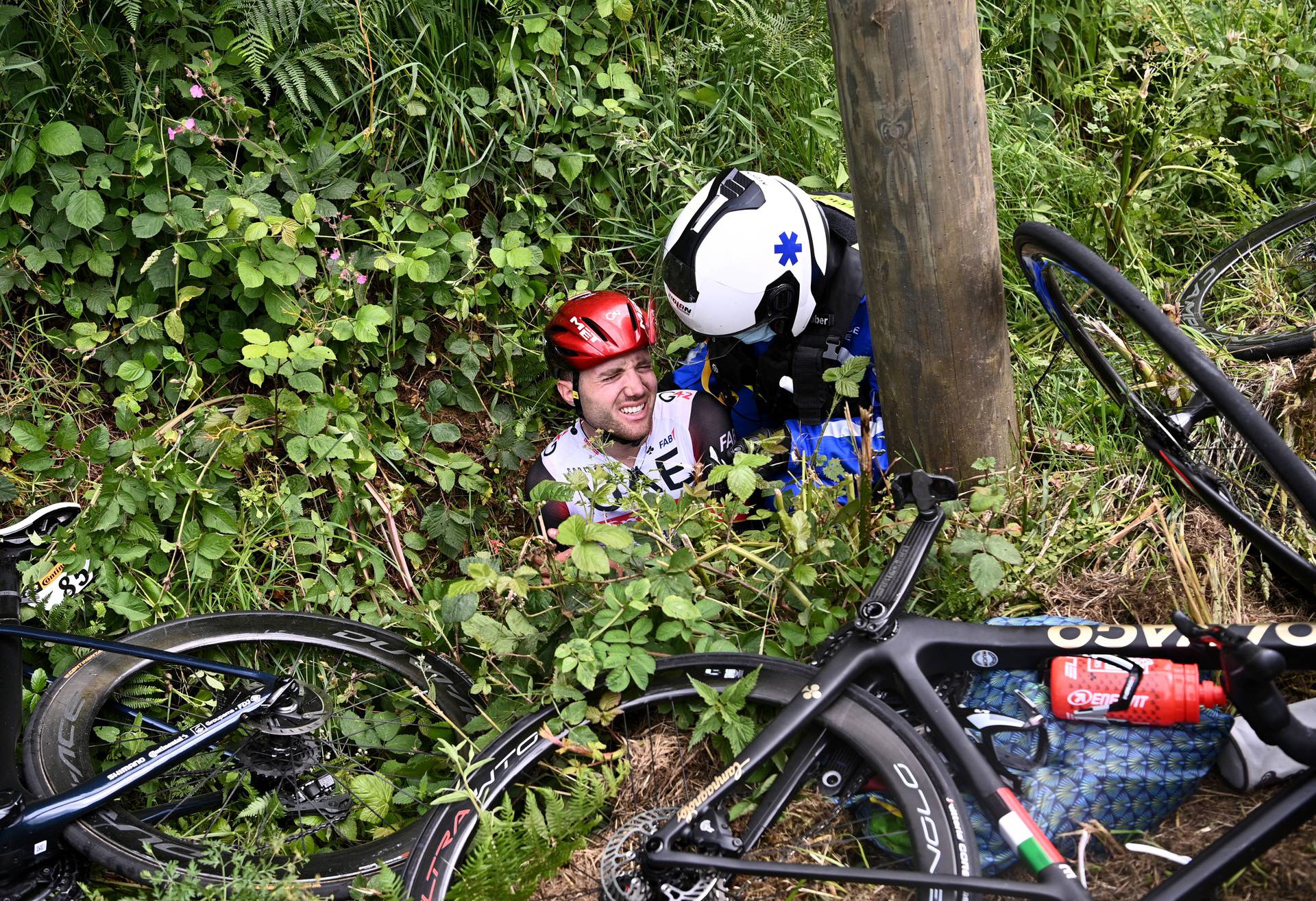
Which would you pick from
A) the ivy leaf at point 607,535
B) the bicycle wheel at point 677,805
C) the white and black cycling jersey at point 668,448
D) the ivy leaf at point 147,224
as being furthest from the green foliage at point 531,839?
the ivy leaf at point 147,224

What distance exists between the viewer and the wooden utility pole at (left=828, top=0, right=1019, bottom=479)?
7.95ft

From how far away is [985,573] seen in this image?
257cm

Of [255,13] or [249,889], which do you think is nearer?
[249,889]

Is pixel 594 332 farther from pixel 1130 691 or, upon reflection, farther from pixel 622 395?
pixel 1130 691

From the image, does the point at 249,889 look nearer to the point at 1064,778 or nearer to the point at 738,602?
the point at 738,602

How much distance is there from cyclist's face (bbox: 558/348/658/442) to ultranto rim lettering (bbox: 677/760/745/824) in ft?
6.16

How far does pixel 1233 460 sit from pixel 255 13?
3906 mm

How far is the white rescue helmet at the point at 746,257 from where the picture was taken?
3.54 meters

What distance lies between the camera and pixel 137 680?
3291 mm

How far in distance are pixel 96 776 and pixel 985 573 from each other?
261 cm

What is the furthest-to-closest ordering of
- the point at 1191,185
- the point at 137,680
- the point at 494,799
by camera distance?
the point at 1191,185 → the point at 137,680 → the point at 494,799

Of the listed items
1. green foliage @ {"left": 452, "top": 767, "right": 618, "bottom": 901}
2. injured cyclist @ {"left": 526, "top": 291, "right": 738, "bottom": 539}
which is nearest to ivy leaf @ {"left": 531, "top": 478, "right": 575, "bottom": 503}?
injured cyclist @ {"left": 526, "top": 291, "right": 738, "bottom": 539}

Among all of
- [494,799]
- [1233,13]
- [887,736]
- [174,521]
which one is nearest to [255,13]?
[174,521]

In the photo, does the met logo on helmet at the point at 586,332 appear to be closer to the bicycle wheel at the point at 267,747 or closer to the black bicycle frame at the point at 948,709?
the bicycle wheel at the point at 267,747
